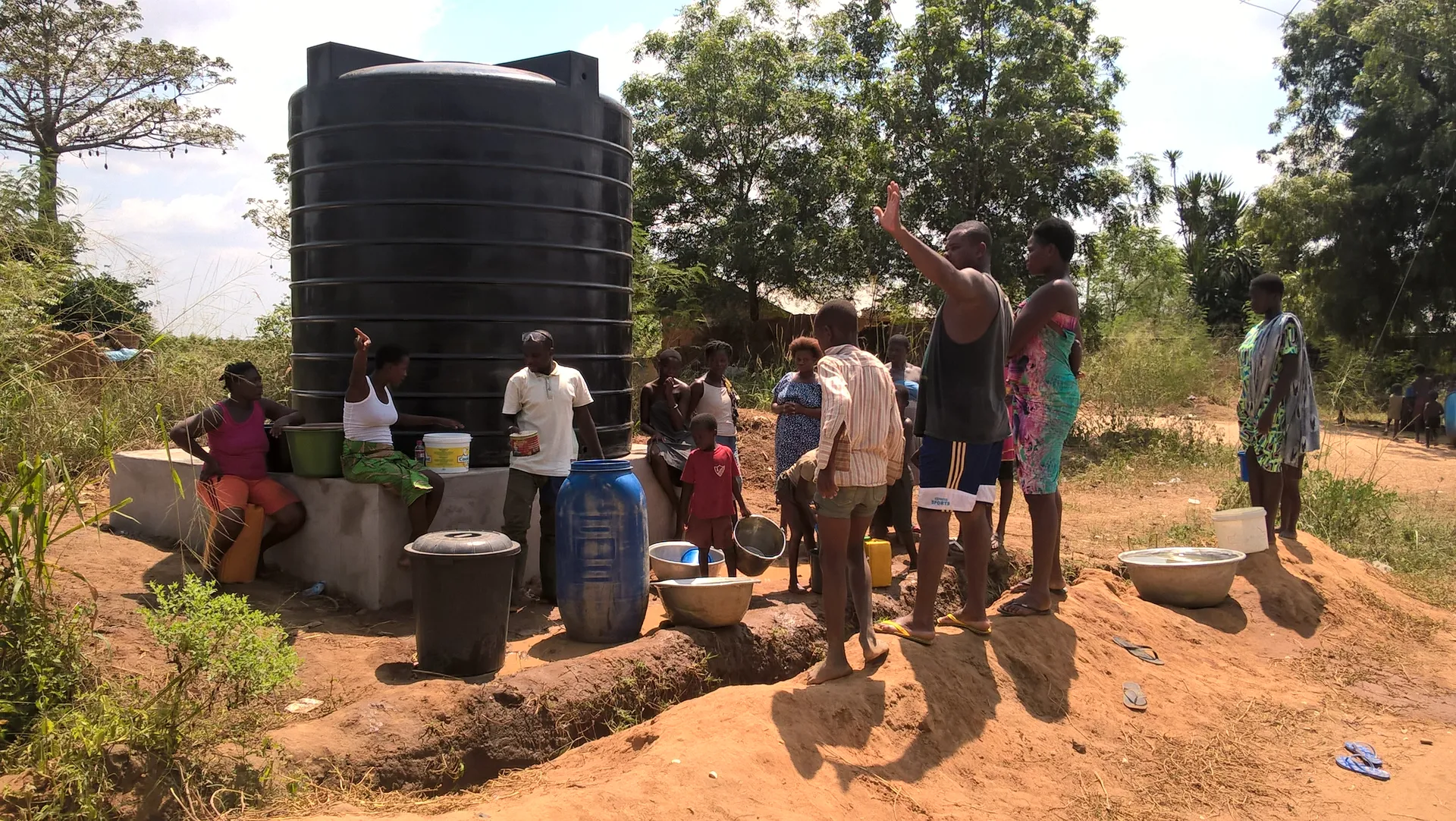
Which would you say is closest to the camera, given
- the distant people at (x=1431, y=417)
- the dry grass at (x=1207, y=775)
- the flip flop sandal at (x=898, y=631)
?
the dry grass at (x=1207, y=775)

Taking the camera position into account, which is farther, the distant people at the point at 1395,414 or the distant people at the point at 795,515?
the distant people at the point at 1395,414

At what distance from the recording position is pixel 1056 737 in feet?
14.6

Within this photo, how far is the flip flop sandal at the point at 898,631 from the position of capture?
462 cm

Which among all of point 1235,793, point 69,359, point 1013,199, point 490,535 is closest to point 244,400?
point 490,535

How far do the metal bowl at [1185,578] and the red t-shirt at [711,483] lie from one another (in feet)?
8.34

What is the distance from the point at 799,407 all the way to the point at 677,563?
1.17 m

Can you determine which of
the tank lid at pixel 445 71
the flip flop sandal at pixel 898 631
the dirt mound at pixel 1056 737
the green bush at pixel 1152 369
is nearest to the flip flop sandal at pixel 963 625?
the dirt mound at pixel 1056 737

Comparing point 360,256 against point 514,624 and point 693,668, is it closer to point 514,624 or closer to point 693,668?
point 514,624

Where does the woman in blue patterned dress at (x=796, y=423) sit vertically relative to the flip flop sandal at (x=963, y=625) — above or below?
above

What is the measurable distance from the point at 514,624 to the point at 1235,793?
3.72m

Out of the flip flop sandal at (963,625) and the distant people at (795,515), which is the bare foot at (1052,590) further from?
the distant people at (795,515)

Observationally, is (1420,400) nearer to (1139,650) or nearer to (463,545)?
(1139,650)

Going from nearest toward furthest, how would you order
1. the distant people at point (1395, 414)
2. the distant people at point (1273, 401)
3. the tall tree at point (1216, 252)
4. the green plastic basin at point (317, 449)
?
the green plastic basin at point (317, 449) < the distant people at point (1273, 401) < the distant people at point (1395, 414) < the tall tree at point (1216, 252)

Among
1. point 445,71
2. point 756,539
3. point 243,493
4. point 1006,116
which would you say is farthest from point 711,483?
point 1006,116
